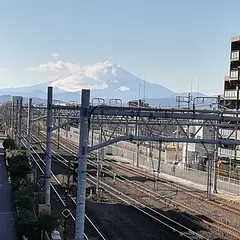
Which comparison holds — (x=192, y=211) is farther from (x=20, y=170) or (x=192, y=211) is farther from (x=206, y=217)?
(x=20, y=170)

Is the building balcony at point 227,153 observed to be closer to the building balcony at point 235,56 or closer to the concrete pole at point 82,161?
the building balcony at point 235,56

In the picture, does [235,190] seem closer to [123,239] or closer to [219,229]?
[219,229]

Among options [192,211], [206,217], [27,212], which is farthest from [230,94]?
[27,212]

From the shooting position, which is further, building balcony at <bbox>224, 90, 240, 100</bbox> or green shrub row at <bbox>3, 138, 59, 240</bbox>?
building balcony at <bbox>224, 90, 240, 100</bbox>

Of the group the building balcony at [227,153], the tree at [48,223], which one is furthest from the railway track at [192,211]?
the building balcony at [227,153]

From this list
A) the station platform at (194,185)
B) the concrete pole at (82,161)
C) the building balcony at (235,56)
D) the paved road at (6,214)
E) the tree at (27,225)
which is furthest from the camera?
the building balcony at (235,56)

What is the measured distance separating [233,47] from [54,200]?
1038 inches

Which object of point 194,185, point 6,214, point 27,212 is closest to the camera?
point 27,212

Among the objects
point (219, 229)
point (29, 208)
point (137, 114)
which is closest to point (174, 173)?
point (219, 229)

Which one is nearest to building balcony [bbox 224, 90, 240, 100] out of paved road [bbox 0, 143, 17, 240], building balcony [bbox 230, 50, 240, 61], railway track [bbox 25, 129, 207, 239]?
building balcony [bbox 230, 50, 240, 61]

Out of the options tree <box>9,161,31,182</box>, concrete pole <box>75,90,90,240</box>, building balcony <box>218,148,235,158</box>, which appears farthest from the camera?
building balcony <box>218,148,235,158</box>

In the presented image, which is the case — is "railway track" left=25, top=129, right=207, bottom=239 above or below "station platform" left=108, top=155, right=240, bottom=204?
above

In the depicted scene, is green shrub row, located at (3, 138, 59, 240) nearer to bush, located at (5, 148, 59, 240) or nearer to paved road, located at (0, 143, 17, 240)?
bush, located at (5, 148, 59, 240)

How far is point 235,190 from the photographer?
24484 mm
